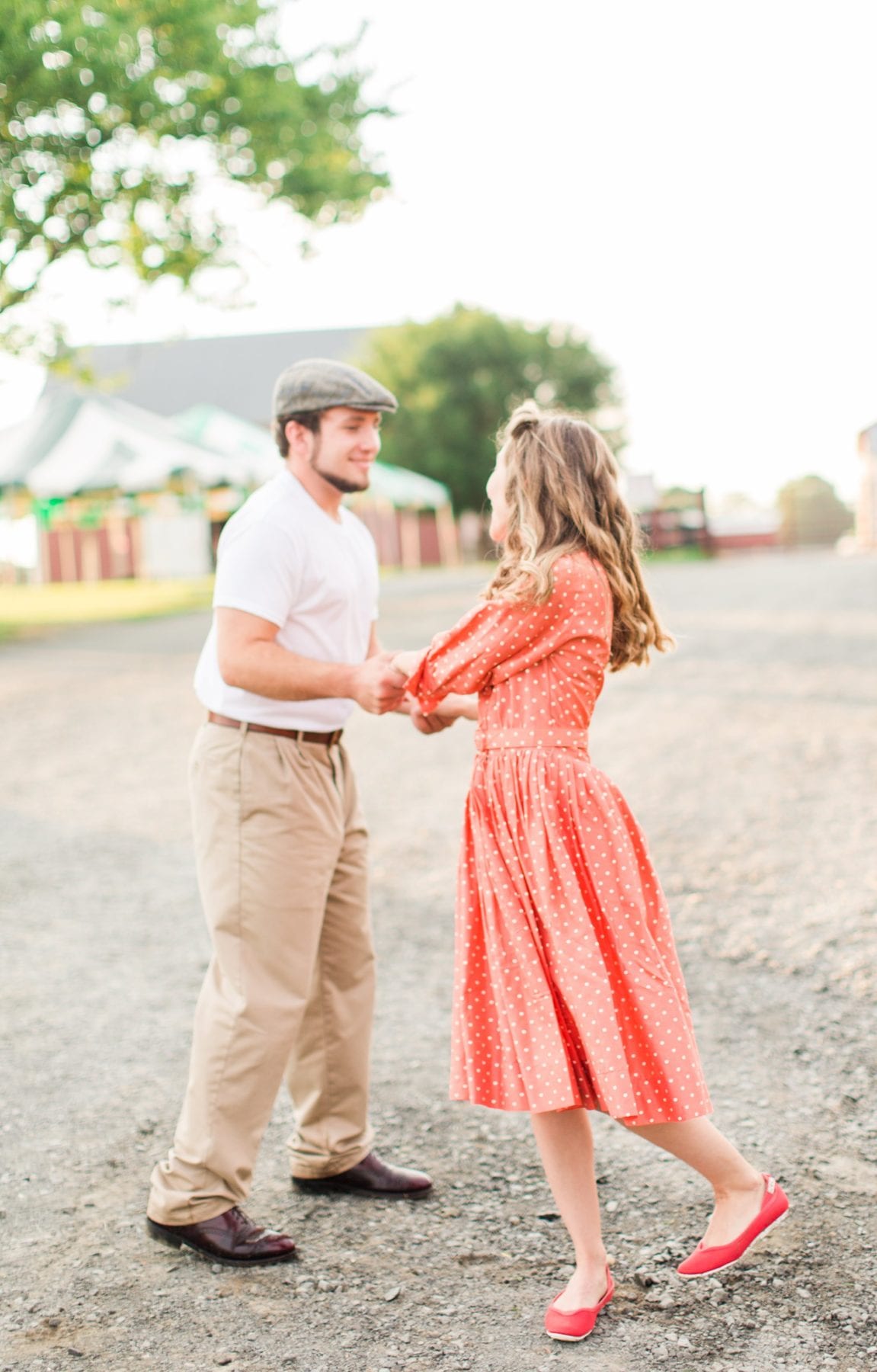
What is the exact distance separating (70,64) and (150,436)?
6.31 meters

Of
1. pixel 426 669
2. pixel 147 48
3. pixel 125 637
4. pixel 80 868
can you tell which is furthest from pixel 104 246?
pixel 426 669

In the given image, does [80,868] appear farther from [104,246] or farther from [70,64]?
[104,246]

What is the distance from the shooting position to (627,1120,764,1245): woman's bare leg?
8.71 feet

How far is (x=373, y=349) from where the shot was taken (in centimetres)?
4906

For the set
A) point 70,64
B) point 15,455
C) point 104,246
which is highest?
point 70,64

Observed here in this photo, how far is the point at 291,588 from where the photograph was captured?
301 cm

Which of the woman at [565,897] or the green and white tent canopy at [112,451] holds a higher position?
the green and white tent canopy at [112,451]

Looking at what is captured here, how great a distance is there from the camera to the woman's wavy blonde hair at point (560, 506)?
9.00 ft

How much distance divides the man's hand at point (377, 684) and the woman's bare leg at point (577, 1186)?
0.93 m

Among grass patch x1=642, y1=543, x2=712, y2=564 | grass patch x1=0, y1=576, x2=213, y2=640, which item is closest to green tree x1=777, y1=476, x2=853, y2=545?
grass patch x1=642, y1=543, x2=712, y2=564

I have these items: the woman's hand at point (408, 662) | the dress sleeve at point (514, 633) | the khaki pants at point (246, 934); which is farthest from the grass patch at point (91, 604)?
the dress sleeve at point (514, 633)

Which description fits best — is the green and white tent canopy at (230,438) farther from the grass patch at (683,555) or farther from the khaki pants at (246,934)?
the grass patch at (683,555)

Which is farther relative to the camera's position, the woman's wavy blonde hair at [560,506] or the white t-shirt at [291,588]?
the white t-shirt at [291,588]

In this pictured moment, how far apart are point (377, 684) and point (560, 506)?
56 cm
